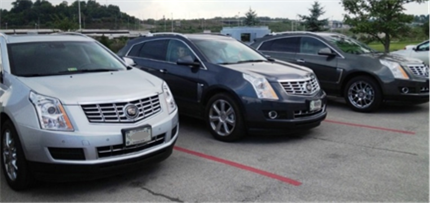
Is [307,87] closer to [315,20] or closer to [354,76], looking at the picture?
[354,76]

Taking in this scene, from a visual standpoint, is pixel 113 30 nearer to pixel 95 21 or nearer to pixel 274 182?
pixel 95 21

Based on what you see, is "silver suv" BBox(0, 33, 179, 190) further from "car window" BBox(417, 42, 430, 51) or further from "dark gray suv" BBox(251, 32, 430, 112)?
"car window" BBox(417, 42, 430, 51)

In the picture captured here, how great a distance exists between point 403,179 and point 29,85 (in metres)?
4.17

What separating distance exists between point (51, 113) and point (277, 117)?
3084 mm

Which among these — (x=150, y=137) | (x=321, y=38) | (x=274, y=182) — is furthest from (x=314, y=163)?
(x=321, y=38)

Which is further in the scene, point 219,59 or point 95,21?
point 95,21

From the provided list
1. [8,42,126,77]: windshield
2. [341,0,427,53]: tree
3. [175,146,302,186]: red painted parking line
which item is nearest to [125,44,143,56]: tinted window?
[8,42,126,77]: windshield

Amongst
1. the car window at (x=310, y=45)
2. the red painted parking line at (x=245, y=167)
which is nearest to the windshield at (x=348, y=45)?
the car window at (x=310, y=45)

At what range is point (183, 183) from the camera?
4.20 meters

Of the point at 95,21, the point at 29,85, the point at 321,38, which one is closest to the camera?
the point at 29,85

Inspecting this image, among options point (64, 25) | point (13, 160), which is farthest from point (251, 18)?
point (13, 160)

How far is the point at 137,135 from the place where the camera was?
3926 mm

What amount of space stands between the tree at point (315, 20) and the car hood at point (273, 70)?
29.0 meters

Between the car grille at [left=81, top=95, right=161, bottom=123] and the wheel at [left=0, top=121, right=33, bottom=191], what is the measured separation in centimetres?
74
